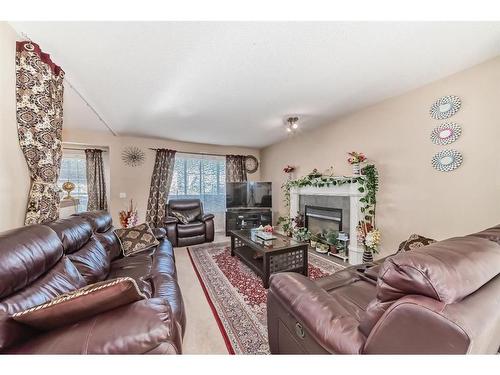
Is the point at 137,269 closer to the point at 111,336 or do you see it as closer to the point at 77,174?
the point at 111,336

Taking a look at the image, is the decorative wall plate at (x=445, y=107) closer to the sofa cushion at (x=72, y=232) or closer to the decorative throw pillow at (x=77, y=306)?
the decorative throw pillow at (x=77, y=306)

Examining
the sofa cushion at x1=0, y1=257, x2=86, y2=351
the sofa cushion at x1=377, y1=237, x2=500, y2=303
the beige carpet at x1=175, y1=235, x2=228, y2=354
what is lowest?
the beige carpet at x1=175, y1=235, x2=228, y2=354

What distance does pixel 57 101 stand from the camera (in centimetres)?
171

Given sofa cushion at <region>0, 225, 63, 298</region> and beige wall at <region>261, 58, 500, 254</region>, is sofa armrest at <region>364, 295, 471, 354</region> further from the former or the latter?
beige wall at <region>261, 58, 500, 254</region>

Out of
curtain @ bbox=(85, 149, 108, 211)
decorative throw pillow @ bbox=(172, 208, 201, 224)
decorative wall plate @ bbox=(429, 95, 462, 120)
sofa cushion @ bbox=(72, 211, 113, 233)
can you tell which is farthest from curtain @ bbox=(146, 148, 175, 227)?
decorative wall plate @ bbox=(429, 95, 462, 120)

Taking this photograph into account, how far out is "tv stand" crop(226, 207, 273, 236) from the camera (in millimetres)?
4746

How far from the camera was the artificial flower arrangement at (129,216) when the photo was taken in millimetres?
3969

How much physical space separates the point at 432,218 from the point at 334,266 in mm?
1316

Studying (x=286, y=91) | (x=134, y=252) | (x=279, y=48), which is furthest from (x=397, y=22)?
(x=134, y=252)

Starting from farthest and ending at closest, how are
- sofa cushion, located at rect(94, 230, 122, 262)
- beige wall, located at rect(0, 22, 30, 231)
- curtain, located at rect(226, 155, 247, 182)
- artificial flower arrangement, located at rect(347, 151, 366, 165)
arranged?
curtain, located at rect(226, 155, 247, 182) < artificial flower arrangement, located at rect(347, 151, 366, 165) < sofa cushion, located at rect(94, 230, 122, 262) < beige wall, located at rect(0, 22, 30, 231)

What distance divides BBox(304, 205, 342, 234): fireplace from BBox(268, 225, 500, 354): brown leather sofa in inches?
99.7

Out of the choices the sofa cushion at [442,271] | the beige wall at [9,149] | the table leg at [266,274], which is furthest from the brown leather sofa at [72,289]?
the table leg at [266,274]

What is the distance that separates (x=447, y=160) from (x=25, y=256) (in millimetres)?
3575
